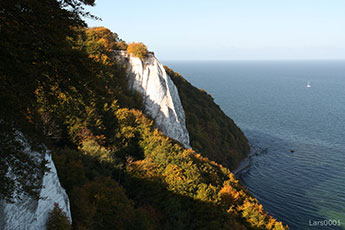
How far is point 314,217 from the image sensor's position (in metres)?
37.3

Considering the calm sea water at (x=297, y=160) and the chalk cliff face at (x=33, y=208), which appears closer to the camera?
the chalk cliff face at (x=33, y=208)

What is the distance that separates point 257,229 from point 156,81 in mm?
25326

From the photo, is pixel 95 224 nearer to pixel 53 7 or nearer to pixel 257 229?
pixel 53 7

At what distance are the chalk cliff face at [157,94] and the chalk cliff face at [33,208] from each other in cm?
2532

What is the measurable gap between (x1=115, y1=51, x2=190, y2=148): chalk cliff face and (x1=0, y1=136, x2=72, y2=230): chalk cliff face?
25.3 m

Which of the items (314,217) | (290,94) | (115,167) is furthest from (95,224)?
(290,94)

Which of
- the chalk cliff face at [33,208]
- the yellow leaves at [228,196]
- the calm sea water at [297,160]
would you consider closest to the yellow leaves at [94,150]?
the chalk cliff face at [33,208]

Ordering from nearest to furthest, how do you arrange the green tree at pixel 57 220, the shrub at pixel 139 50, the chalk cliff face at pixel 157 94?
the green tree at pixel 57 220 < the chalk cliff face at pixel 157 94 < the shrub at pixel 139 50

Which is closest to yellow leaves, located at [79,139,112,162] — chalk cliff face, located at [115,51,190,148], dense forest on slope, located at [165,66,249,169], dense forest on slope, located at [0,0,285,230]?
dense forest on slope, located at [0,0,285,230]

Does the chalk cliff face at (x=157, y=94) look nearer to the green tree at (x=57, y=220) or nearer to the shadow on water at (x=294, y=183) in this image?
the shadow on water at (x=294, y=183)

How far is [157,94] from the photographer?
3950 centimetres

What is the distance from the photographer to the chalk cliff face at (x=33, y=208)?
34.5 feet

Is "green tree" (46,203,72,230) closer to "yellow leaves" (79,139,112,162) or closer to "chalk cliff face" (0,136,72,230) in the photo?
"chalk cliff face" (0,136,72,230)

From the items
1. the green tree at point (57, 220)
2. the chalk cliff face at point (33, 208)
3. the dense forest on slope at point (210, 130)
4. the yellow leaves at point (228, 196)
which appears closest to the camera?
the chalk cliff face at point (33, 208)
